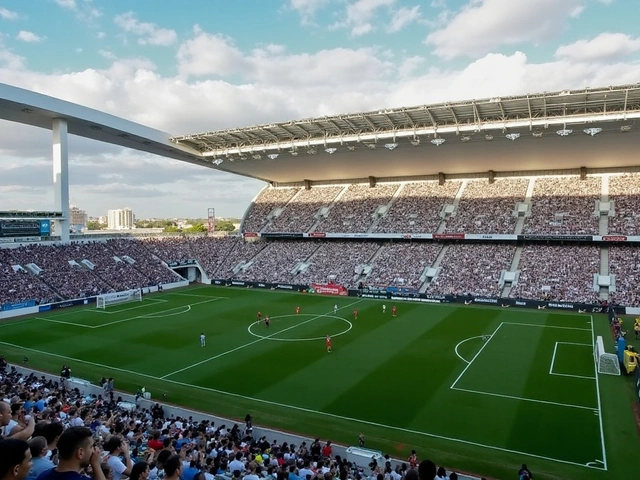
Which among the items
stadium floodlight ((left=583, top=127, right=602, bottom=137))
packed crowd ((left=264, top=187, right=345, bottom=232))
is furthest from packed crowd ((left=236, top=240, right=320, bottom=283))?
stadium floodlight ((left=583, top=127, right=602, bottom=137))

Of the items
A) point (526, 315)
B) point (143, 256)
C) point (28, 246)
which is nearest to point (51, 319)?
point (28, 246)

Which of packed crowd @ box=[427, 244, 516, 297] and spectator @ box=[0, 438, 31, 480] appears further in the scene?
packed crowd @ box=[427, 244, 516, 297]

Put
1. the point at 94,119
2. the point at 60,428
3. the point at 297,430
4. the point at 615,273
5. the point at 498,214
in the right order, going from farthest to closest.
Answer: the point at 498,214 < the point at 94,119 < the point at 615,273 < the point at 297,430 < the point at 60,428

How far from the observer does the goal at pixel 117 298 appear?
4426cm

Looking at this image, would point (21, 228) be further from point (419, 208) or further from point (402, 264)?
point (419, 208)

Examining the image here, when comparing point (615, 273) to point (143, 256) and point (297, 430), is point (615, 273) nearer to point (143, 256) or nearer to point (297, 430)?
point (297, 430)

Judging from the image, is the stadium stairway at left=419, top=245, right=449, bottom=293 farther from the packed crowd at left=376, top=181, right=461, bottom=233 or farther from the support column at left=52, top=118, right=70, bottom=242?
the support column at left=52, top=118, right=70, bottom=242

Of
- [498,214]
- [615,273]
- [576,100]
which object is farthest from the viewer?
[498,214]

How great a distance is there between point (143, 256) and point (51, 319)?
64.3 feet

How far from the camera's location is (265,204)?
72.2 m

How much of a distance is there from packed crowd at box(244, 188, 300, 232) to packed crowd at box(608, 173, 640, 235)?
41.7 meters

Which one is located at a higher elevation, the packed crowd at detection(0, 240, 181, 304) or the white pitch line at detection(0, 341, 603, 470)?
the packed crowd at detection(0, 240, 181, 304)

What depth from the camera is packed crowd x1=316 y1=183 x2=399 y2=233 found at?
59.9 metres

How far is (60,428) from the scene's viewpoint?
516 centimetres
